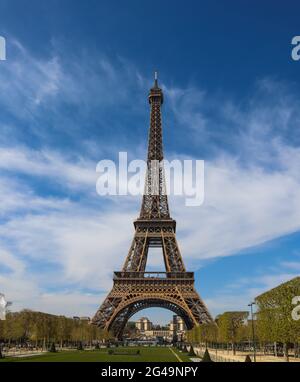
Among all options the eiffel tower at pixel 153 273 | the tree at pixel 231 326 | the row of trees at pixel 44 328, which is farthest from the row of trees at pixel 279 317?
the row of trees at pixel 44 328

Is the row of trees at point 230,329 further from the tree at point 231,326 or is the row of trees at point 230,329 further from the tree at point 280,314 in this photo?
the tree at point 280,314

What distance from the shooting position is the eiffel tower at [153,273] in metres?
76.6

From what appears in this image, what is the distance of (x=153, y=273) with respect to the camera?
80875mm

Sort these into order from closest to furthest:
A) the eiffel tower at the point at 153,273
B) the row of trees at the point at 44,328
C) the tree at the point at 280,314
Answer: the tree at the point at 280,314 → the row of trees at the point at 44,328 → the eiffel tower at the point at 153,273

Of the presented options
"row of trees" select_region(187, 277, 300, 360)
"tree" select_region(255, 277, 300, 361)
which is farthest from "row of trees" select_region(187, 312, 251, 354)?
"tree" select_region(255, 277, 300, 361)

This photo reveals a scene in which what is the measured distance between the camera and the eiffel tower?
7662cm

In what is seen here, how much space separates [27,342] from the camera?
3543 inches

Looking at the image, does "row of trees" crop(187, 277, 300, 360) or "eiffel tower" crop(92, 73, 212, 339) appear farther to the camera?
"eiffel tower" crop(92, 73, 212, 339)

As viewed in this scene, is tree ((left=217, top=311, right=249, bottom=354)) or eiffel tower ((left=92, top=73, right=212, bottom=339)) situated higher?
eiffel tower ((left=92, top=73, right=212, bottom=339))

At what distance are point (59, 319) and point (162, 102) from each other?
48894 millimetres

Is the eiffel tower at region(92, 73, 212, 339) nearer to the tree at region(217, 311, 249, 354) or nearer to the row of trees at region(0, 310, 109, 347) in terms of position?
the row of trees at region(0, 310, 109, 347)

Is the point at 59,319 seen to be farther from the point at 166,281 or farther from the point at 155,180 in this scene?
the point at 155,180

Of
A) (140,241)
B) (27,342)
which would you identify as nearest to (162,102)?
(140,241)

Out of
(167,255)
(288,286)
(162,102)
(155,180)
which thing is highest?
(162,102)
